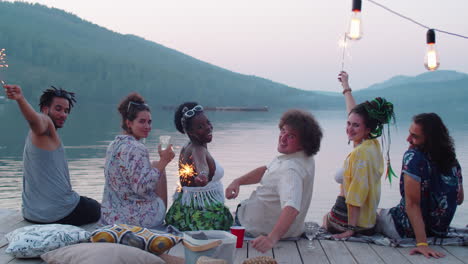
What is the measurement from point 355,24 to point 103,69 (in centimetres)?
11328

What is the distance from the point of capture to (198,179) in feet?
14.9

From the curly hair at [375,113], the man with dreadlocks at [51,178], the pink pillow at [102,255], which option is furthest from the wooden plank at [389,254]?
the man with dreadlocks at [51,178]

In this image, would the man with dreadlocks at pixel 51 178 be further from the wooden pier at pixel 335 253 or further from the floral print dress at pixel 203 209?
the floral print dress at pixel 203 209

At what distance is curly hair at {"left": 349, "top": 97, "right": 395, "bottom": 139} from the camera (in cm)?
480

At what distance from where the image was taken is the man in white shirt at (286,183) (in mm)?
4020

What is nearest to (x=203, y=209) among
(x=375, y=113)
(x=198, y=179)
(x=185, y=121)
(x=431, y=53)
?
(x=198, y=179)

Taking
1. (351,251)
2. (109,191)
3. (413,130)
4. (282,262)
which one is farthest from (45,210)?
(413,130)

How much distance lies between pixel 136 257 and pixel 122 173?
1.04 m

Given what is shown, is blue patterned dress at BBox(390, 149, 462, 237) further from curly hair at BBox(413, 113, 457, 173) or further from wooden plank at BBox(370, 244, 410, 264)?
wooden plank at BBox(370, 244, 410, 264)

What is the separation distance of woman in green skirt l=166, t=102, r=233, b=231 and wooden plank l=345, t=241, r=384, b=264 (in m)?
1.09

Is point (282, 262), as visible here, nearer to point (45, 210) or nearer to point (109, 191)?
point (109, 191)

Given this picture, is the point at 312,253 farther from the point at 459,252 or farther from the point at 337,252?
the point at 459,252

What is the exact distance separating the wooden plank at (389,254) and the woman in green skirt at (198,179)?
1.30m

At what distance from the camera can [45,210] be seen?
5090 millimetres
